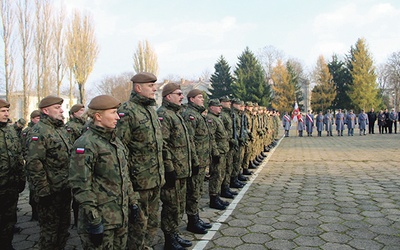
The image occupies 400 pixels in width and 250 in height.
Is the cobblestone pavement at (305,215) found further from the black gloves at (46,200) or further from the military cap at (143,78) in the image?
the military cap at (143,78)

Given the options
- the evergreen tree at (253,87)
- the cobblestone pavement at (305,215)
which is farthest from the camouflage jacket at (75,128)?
the evergreen tree at (253,87)

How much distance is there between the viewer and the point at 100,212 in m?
2.63

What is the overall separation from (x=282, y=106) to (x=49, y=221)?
147 ft

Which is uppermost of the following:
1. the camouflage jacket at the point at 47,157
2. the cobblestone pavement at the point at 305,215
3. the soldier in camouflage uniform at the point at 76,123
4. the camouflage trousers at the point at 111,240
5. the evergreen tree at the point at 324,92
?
the evergreen tree at the point at 324,92

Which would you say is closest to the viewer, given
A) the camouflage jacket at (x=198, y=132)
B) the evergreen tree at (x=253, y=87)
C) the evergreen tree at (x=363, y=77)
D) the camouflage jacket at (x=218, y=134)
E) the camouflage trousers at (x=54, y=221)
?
the camouflage trousers at (x=54, y=221)

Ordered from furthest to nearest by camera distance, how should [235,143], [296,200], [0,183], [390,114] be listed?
[390,114], [235,143], [296,200], [0,183]

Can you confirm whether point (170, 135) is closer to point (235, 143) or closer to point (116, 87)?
point (235, 143)

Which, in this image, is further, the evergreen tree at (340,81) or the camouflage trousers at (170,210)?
the evergreen tree at (340,81)

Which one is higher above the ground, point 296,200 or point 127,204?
point 127,204

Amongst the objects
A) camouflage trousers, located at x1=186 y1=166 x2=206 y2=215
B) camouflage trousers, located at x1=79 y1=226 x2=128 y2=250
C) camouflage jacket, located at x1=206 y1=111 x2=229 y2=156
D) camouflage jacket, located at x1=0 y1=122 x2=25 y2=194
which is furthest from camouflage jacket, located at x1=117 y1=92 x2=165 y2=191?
camouflage jacket, located at x1=206 y1=111 x2=229 y2=156

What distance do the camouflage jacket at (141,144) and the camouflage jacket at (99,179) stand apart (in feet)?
1.51

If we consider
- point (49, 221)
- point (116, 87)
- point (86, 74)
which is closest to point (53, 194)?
point (49, 221)

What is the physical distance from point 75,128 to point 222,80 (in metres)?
43.1

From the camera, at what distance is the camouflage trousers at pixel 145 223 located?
126 inches
